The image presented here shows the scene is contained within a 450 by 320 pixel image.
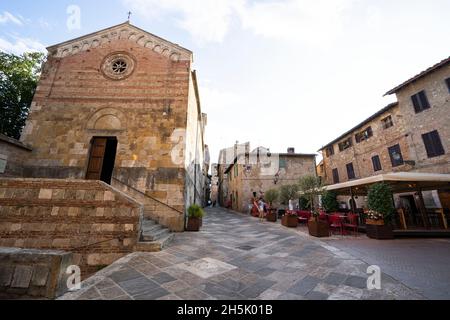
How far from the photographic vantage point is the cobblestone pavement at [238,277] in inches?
107

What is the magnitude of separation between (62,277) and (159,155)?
616cm

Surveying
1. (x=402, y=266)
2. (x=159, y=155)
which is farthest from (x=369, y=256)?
(x=159, y=155)

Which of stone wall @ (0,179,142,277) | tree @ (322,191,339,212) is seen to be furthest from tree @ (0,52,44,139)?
tree @ (322,191,339,212)

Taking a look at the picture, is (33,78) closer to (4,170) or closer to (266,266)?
(4,170)

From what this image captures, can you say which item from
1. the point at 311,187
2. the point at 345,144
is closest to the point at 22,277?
the point at 311,187

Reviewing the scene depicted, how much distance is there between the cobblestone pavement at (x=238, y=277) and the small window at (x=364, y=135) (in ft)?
48.2

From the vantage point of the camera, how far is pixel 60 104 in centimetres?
914

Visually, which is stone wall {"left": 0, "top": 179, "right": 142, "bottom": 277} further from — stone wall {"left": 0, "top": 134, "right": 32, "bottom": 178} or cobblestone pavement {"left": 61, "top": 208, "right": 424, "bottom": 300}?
stone wall {"left": 0, "top": 134, "right": 32, "bottom": 178}

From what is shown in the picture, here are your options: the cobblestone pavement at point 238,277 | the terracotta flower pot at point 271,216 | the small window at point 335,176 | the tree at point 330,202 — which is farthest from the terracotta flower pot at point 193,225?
the small window at point 335,176

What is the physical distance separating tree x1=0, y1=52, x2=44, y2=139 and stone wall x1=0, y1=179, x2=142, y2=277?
10.3 meters

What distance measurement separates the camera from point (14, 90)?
1159 centimetres

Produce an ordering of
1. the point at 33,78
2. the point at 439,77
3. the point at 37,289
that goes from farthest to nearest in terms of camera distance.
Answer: the point at 33,78, the point at 439,77, the point at 37,289

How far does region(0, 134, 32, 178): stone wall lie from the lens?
741 centimetres

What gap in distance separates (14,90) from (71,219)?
12.5 meters
